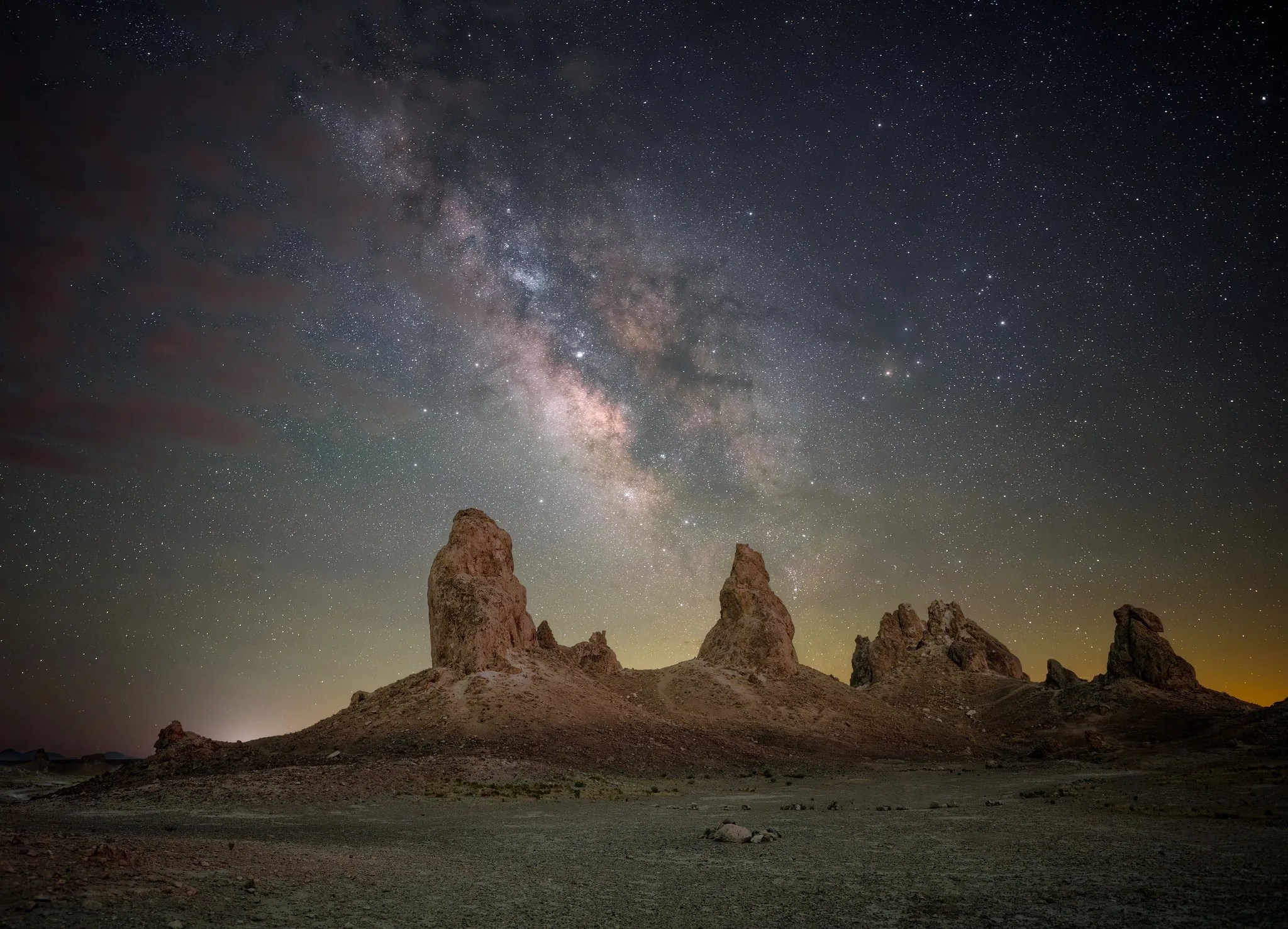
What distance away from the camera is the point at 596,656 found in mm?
77375

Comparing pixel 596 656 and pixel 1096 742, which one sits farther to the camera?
pixel 596 656

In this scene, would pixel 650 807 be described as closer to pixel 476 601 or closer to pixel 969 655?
pixel 476 601

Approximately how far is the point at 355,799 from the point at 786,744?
1524 inches

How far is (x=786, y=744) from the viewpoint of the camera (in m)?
56.5

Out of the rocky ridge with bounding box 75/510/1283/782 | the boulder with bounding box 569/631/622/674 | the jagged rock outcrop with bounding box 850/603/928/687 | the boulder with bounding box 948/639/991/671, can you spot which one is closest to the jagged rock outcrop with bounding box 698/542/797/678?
the rocky ridge with bounding box 75/510/1283/782

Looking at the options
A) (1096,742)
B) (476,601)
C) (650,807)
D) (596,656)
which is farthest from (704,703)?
Answer: (650,807)

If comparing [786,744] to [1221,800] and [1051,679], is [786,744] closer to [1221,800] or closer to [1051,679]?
[1221,800]

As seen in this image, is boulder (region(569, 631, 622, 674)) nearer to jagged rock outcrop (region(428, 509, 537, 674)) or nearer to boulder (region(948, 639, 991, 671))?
jagged rock outcrop (region(428, 509, 537, 674))

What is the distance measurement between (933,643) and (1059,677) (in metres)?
23.1

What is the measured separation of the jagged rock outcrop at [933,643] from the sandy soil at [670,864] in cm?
8489

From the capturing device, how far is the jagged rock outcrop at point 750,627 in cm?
8275

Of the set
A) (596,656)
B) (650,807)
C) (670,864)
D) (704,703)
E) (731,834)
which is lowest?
(650,807)

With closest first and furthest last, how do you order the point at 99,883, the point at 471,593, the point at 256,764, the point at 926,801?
the point at 99,883, the point at 926,801, the point at 256,764, the point at 471,593

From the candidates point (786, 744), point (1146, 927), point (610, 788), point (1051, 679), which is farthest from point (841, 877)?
point (1051, 679)
